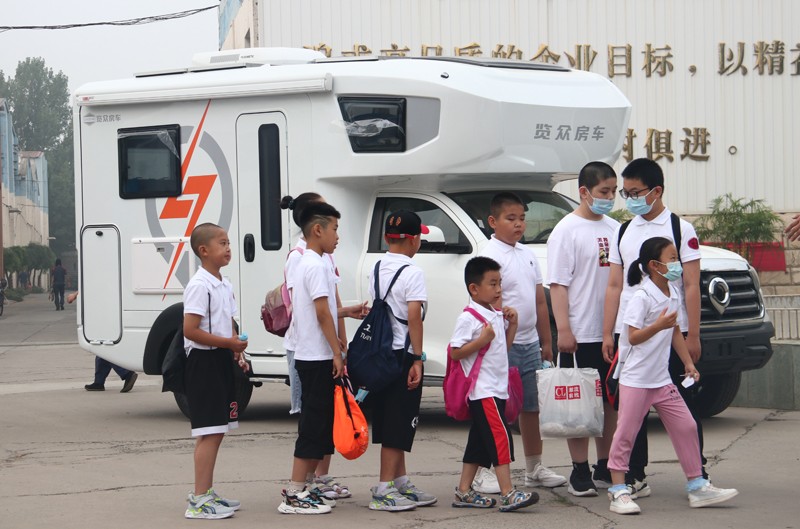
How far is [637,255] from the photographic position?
23.8 ft

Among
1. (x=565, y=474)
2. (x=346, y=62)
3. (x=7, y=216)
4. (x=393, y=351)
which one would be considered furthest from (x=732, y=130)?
(x=7, y=216)

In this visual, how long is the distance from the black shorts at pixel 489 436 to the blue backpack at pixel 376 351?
0.48 metres

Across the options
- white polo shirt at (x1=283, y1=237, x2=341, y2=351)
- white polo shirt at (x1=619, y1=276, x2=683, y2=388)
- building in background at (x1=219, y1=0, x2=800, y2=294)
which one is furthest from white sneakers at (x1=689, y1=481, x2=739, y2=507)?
building in background at (x1=219, y1=0, x2=800, y2=294)

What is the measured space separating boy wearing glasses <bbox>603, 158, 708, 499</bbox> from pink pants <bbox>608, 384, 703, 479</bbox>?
0.14 meters

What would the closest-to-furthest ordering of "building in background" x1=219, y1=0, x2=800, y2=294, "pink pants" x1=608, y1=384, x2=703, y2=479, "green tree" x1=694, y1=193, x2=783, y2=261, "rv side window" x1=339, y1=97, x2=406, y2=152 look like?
1. "pink pants" x1=608, y1=384, x2=703, y2=479
2. "rv side window" x1=339, y1=97, x2=406, y2=152
3. "green tree" x1=694, y1=193, x2=783, y2=261
4. "building in background" x1=219, y1=0, x2=800, y2=294

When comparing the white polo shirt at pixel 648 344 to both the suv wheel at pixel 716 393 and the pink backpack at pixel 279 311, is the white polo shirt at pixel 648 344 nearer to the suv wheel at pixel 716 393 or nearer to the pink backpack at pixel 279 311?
the pink backpack at pixel 279 311

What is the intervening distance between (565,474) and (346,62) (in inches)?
165

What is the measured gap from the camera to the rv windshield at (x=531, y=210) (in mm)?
10539

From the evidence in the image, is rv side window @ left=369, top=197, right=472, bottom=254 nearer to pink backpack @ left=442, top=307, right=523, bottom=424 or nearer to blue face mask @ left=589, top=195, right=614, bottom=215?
blue face mask @ left=589, top=195, right=614, bottom=215

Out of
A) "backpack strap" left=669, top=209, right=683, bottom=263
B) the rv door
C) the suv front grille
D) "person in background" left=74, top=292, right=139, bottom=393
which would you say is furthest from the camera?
"person in background" left=74, top=292, right=139, bottom=393

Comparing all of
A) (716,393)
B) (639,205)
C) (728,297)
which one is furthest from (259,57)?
(639,205)

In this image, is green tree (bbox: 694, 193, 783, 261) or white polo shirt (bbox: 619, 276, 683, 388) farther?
green tree (bbox: 694, 193, 783, 261)

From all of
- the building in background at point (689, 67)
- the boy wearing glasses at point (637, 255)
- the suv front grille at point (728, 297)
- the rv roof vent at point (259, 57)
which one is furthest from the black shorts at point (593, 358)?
the building in background at point (689, 67)

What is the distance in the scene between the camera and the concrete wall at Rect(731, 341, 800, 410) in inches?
456
